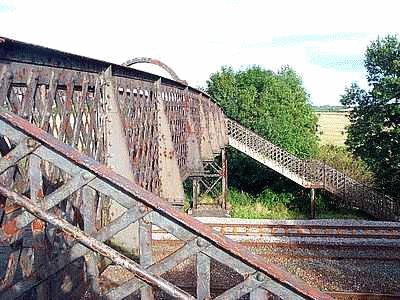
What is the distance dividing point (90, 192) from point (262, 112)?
2771 cm

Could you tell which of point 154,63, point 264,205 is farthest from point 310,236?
point 264,205

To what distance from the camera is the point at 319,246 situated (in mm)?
10773

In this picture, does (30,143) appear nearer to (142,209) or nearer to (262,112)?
(142,209)

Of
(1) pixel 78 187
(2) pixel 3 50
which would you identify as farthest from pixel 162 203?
(2) pixel 3 50

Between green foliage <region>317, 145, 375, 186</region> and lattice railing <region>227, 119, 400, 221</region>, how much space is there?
4.47 m

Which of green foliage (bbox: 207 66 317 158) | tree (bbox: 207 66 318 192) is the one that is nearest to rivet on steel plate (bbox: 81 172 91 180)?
tree (bbox: 207 66 318 192)

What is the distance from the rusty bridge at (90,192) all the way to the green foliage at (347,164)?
72.6 feet

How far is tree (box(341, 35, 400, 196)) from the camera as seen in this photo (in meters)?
24.3

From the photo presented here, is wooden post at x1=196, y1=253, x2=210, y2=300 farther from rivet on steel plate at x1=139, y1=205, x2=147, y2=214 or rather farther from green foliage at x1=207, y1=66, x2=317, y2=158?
green foliage at x1=207, y1=66, x2=317, y2=158

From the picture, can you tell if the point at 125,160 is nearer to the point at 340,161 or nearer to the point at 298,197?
the point at 298,197

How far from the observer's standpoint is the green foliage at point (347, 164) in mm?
29047

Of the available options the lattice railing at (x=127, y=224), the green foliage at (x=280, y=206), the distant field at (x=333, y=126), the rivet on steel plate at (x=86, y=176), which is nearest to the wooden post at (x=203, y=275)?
the lattice railing at (x=127, y=224)

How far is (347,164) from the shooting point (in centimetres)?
3000

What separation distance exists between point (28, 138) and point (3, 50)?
1529mm
